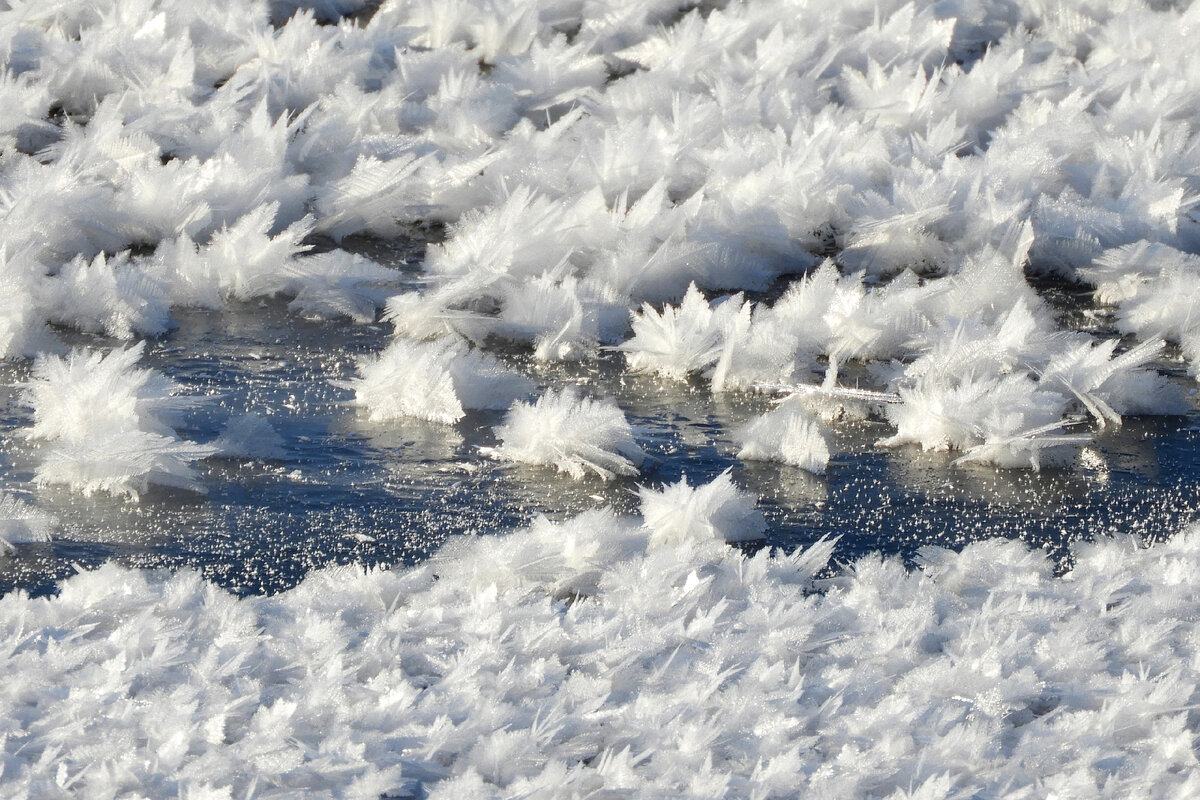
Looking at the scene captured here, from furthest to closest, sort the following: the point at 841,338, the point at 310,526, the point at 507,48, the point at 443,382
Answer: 1. the point at 507,48
2. the point at 841,338
3. the point at 443,382
4. the point at 310,526

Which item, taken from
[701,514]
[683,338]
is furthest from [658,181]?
[701,514]

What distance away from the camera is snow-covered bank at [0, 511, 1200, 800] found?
224cm

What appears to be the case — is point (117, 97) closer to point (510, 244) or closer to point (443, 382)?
point (510, 244)

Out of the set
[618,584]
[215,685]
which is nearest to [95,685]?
[215,685]

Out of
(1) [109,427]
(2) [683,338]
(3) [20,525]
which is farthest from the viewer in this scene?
Answer: (2) [683,338]

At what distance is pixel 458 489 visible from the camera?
10.7 feet

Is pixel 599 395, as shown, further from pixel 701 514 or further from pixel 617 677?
pixel 617 677

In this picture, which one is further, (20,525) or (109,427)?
(109,427)

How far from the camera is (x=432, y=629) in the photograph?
2605mm

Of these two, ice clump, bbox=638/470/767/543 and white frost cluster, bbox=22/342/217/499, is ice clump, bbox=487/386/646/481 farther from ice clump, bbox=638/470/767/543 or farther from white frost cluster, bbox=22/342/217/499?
white frost cluster, bbox=22/342/217/499

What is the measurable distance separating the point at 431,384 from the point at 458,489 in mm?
427

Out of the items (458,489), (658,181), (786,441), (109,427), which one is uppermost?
(109,427)

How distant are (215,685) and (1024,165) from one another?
11.5 feet

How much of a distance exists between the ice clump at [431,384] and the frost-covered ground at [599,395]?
0.01m
